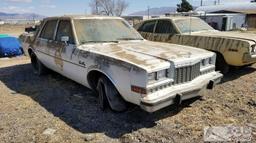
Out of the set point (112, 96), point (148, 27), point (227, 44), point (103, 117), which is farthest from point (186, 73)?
point (148, 27)

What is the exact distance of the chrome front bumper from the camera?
422 centimetres

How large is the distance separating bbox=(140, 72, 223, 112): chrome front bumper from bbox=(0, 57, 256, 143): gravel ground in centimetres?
40

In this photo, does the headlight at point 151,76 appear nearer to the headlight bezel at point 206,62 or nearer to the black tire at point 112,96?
the black tire at point 112,96

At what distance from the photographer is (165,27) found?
8875 mm

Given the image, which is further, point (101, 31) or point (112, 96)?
point (101, 31)

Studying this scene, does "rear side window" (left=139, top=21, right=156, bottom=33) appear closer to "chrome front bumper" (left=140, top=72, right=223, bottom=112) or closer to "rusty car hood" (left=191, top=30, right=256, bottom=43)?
"rusty car hood" (left=191, top=30, right=256, bottom=43)

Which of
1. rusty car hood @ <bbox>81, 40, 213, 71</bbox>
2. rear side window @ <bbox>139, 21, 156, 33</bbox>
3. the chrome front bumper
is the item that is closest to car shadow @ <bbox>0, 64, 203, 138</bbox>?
the chrome front bumper

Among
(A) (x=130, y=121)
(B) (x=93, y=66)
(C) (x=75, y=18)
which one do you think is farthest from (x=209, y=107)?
(C) (x=75, y=18)

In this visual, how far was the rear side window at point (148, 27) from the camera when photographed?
936 cm

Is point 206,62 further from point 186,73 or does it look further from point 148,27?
point 148,27

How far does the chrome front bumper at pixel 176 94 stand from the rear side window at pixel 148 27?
14.1ft

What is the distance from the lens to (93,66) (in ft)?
17.0

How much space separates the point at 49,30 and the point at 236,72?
15.8ft

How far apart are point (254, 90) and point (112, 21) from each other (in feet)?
10.6
